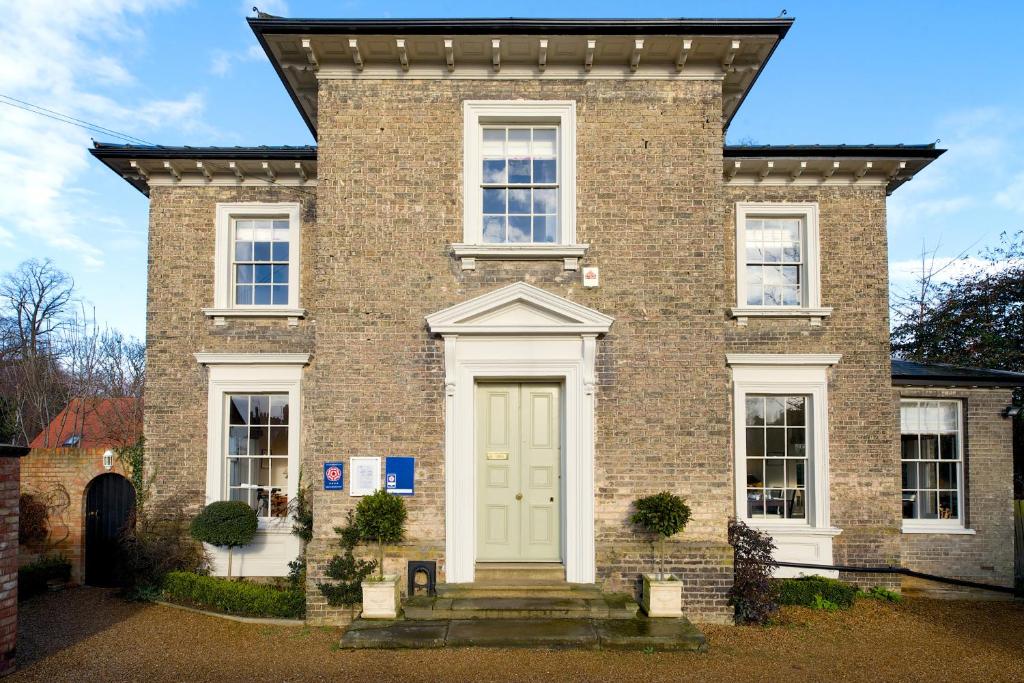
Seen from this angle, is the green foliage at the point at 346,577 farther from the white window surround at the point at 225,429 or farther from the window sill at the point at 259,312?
the window sill at the point at 259,312

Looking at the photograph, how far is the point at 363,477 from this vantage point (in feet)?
28.5

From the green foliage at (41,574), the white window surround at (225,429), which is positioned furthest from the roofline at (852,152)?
the green foliage at (41,574)

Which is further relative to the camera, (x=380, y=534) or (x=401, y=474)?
(x=401, y=474)

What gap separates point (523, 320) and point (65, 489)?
853cm

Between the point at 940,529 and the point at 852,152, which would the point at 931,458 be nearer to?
the point at 940,529

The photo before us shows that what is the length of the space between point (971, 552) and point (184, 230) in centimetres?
1391

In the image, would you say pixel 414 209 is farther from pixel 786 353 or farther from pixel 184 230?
pixel 786 353

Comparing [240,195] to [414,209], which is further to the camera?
[240,195]

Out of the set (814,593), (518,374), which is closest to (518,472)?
(518,374)

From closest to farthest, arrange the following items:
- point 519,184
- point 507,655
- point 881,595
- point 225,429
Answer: point 507,655
point 519,184
point 881,595
point 225,429

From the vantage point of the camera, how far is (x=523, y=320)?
347 inches

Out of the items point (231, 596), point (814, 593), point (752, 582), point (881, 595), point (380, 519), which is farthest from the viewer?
point (881, 595)

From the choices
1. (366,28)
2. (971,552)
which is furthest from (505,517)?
(971,552)

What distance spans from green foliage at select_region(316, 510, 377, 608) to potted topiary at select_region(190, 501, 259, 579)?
2.17m
